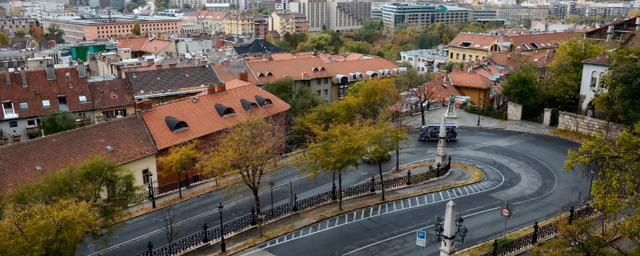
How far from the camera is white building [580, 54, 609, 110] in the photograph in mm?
49844

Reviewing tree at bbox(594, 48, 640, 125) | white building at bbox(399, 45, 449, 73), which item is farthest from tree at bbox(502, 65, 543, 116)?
white building at bbox(399, 45, 449, 73)

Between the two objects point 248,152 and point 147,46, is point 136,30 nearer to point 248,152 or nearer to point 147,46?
point 147,46

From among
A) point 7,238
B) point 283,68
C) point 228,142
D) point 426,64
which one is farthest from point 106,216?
point 426,64

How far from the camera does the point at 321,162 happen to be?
3238 centimetres

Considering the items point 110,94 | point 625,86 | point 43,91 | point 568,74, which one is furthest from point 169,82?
point 625,86

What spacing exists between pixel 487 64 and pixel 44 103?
2383 inches

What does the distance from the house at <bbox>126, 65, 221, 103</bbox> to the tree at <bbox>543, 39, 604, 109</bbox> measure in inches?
1472

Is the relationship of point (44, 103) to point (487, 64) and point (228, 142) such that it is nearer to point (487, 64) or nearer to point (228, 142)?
point (228, 142)

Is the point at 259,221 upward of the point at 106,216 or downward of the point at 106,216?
downward

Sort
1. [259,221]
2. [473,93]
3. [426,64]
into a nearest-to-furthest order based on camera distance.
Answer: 1. [259,221]
2. [473,93]
3. [426,64]

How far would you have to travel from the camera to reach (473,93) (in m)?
67.3

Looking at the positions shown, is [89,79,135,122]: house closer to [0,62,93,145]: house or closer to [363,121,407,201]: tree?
[0,62,93,145]: house

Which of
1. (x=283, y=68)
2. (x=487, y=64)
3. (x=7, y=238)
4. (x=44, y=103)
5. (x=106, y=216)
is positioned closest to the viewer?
(x=7, y=238)

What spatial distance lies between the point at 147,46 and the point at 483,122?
76807 millimetres
